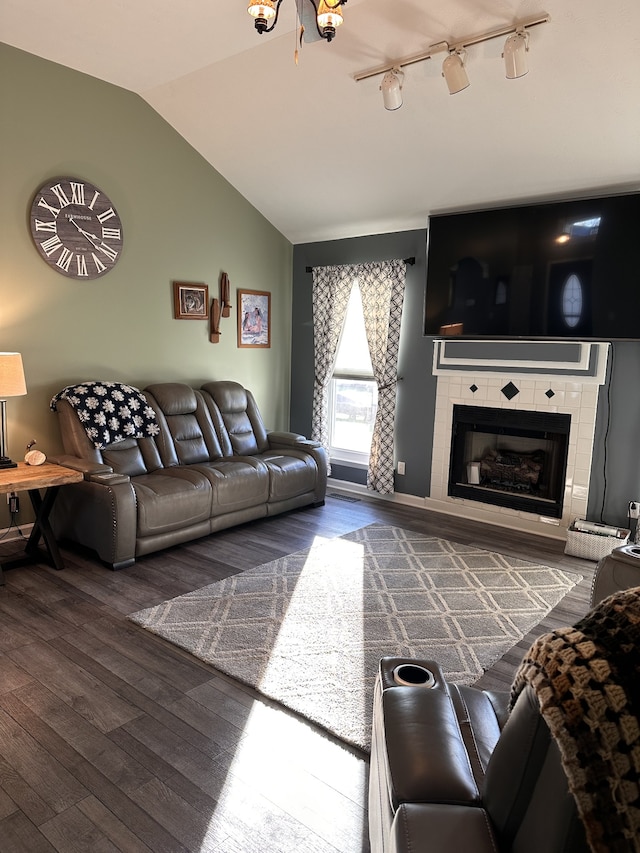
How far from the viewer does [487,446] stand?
5.13 m

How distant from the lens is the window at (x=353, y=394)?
18.8 feet

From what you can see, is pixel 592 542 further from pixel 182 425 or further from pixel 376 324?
pixel 182 425

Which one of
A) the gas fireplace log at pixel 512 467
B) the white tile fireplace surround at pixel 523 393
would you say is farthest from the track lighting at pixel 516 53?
the gas fireplace log at pixel 512 467

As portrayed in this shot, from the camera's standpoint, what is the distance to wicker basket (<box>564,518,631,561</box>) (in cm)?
406

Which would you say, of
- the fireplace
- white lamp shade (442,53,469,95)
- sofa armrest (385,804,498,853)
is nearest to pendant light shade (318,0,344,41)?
white lamp shade (442,53,469,95)

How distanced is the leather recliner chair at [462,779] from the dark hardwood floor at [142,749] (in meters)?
0.46

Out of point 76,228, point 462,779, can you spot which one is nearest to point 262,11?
point 76,228

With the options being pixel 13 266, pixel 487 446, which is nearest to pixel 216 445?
pixel 13 266

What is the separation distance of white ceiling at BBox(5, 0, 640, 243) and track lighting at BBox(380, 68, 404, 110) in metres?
0.10

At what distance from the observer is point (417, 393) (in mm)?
5316

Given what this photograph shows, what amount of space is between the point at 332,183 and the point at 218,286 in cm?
137

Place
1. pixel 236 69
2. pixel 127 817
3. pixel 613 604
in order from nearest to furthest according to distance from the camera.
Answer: pixel 613 604 → pixel 127 817 → pixel 236 69

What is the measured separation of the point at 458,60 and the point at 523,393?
2455 mm

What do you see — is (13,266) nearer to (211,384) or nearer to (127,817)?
(211,384)
